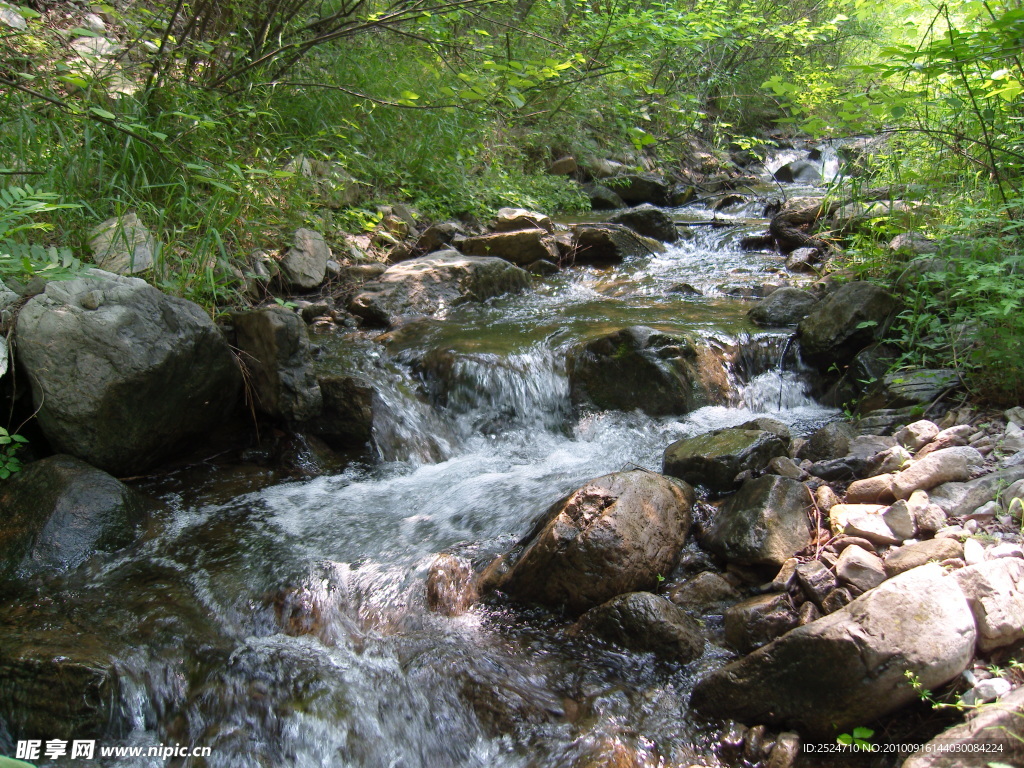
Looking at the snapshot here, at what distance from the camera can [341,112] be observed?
693 centimetres

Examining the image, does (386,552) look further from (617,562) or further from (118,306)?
(118,306)

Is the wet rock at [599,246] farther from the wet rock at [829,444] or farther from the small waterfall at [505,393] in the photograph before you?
the wet rock at [829,444]

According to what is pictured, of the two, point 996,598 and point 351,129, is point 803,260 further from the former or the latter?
point 996,598

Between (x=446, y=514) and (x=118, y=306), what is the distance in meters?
2.00

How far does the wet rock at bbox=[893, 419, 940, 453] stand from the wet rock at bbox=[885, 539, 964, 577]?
977 millimetres

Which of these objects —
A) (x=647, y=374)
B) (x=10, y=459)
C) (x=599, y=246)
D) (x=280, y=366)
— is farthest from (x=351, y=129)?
(x=10, y=459)

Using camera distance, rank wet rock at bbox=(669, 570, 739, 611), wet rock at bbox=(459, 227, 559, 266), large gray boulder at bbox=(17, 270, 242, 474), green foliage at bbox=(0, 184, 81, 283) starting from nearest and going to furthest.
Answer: green foliage at bbox=(0, 184, 81, 283) → wet rock at bbox=(669, 570, 739, 611) → large gray boulder at bbox=(17, 270, 242, 474) → wet rock at bbox=(459, 227, 559, 266)

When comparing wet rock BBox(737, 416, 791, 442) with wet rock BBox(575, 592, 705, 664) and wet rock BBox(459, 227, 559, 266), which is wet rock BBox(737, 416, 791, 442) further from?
wet rock BBox(459, 227, 559, 266)

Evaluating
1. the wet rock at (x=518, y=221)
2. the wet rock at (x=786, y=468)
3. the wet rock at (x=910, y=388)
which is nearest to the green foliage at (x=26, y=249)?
the wet rock at (x=786, y=468)

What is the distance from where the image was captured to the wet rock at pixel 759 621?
240 centimetres

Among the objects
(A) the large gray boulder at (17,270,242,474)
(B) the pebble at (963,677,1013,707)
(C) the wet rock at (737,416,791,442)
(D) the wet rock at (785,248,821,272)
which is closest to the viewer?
(B) the pebble at (963,677,1013,707)

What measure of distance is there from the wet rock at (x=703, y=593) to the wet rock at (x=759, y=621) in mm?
185

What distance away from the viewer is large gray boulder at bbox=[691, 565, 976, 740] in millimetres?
1908

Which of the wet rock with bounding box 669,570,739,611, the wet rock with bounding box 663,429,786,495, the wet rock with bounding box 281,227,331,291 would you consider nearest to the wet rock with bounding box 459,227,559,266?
the wet rock with bounding box 281,227,331,291
